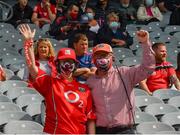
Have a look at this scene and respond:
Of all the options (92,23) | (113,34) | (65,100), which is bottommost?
(113,34)

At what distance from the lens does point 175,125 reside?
284 inches

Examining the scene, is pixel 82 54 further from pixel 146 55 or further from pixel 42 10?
pixel 42 10

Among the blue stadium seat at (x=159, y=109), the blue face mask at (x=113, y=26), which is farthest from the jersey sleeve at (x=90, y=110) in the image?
the blue face mask at (x=113, y=26)

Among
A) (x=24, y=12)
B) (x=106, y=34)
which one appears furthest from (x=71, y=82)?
(x=24, y=12)

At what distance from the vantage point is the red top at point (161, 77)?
324 inches

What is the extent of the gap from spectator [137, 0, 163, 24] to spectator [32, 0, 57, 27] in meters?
1.92

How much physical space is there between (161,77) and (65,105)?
138 inches

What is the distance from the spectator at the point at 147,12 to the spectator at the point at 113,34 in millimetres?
2065

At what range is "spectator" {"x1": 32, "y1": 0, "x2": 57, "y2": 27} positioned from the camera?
11.8 metres

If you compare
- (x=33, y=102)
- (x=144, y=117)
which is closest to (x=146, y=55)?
(x=144, y=117)

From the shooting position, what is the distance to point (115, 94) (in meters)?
5.08

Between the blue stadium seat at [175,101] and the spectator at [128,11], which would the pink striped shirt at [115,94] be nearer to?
the blue stadium seat at [175,101]

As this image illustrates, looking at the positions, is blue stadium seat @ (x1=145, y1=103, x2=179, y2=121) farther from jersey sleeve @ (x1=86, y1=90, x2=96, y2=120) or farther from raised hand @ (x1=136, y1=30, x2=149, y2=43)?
raised hand @ (x1=136, y1=30, x2=149, y2=43)

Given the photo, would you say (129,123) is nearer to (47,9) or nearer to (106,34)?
(106,34)
